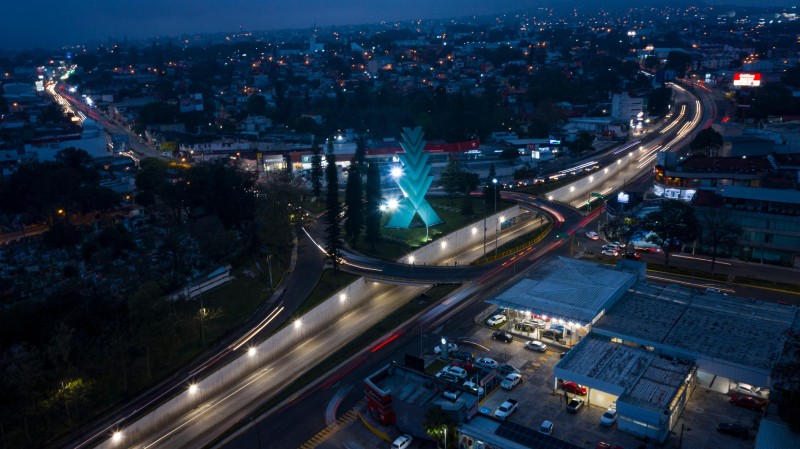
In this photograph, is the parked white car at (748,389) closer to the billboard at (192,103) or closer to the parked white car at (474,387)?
the parked white car at (474,387)

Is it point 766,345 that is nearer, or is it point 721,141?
point 766,345

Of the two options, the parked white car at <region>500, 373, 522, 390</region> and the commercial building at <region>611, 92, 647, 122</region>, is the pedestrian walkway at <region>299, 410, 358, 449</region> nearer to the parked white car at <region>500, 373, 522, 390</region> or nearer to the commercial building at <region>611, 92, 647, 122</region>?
the parked white car at <region>500, 373, 522, 390</region>

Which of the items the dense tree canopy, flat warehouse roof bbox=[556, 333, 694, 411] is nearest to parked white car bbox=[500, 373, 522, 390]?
flat warehouse roof bbox=[556, 333, 694, 411]

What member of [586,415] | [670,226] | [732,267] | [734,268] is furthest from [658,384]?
[732,267]

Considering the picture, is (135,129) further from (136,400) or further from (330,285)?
(136,400)

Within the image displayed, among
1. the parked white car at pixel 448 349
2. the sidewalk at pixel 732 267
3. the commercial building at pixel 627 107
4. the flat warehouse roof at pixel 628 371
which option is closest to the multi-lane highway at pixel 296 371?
the parked white car at pixel 448 349

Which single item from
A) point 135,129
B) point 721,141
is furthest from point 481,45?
point 721,141
